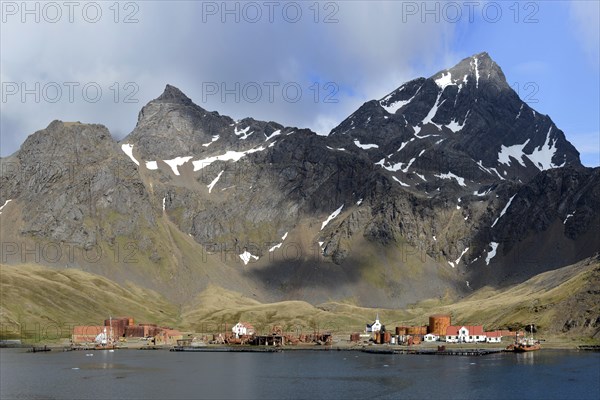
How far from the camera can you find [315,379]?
15962 cm

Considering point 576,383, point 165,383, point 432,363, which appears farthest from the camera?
point 432,363

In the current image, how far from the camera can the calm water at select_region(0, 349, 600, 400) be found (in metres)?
137

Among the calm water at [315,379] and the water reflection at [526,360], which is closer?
the calm water at [315,379]

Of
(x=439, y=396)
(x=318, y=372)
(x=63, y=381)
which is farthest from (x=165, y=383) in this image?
(x=439, y=396)

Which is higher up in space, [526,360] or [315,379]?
[526,360]

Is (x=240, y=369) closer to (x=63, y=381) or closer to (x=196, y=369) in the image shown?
(x=196, y=369)

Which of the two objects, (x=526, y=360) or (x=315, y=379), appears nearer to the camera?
(x=315, y=379)

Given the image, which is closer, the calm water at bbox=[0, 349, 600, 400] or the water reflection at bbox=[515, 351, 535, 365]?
the calm water at bbox=[0, 349, 600, 400]

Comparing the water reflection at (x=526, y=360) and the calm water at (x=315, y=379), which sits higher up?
the water reflection at (x=526, y=360)

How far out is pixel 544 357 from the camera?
195625mm

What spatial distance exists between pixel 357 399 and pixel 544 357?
7948 centimetres

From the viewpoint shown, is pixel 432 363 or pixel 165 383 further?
pixel 432 363

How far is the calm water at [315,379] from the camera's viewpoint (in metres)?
137

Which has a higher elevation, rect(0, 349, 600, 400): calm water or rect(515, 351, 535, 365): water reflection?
rect(515, 351, 535, 365): water reflection
